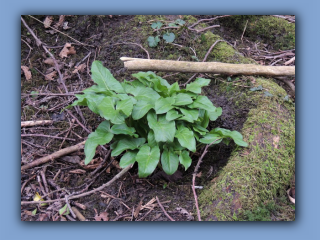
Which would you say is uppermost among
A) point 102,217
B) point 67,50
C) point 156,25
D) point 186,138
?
point 156,25

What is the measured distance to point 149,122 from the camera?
246cm

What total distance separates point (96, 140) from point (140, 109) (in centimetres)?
47

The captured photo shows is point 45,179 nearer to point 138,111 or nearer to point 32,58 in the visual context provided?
point 138,111

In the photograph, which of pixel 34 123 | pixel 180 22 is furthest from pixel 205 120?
pixel 34 123

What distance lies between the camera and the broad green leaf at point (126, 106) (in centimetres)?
235

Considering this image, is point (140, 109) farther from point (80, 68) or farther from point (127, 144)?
point (80, 68)

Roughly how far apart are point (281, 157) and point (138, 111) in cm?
144

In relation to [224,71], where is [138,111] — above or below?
below

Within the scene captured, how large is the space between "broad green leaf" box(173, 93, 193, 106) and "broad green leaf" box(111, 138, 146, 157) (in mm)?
467

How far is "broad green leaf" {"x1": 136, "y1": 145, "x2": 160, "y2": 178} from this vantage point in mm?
2326

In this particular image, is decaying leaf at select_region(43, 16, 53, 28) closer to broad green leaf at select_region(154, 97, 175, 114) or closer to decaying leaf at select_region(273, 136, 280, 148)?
broad green leaf at select_region(154, 97, 175, 114)

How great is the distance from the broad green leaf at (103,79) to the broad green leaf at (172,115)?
550 mm

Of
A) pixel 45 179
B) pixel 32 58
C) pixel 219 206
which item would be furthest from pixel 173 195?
pixel 32 58

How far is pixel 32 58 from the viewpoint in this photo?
363cm
